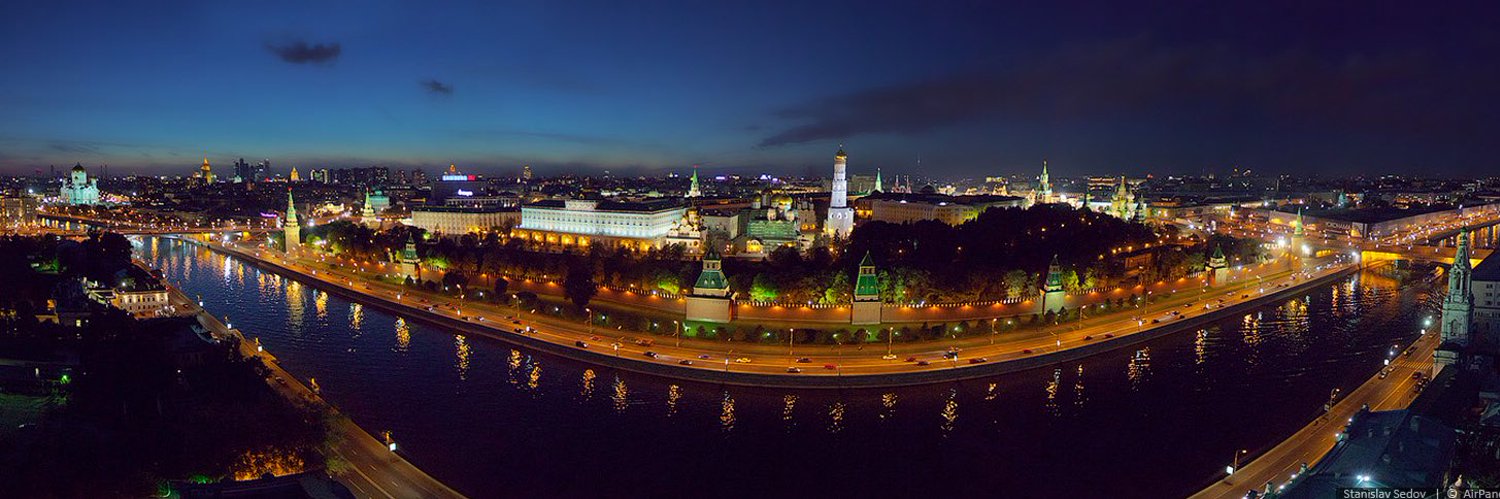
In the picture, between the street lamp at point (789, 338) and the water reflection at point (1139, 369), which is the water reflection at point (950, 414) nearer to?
the street lamp at point (789, 338)

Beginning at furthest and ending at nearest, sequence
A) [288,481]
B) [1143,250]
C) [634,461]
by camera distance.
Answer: [1143,250] → [634,461] → [288,481]

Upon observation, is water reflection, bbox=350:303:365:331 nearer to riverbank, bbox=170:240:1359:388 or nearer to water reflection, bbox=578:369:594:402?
riverbank, bbox=170:240:1359:388

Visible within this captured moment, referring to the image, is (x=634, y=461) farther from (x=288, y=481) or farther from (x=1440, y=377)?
(x=1440, y=377)

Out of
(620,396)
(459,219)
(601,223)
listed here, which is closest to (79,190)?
(459,219)

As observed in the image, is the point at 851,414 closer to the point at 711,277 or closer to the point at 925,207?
the point at 711,277

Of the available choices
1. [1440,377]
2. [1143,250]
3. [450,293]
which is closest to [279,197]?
[450,293]

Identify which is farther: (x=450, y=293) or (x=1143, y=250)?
(x=1143, y=250)

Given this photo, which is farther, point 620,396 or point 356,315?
point 356,315
